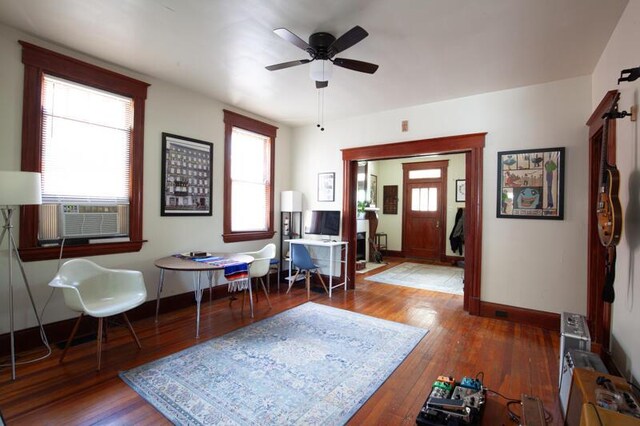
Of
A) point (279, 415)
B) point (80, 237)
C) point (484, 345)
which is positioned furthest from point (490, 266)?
point (80, 237)

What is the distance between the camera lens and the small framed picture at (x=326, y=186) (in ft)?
16.6

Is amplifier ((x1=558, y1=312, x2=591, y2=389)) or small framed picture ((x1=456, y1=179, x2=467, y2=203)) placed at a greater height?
small framed picture ((x1=456, y1=179, x2=467, y2=203))

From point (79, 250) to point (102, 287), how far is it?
48 cm

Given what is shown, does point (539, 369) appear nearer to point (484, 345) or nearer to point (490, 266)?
point (484, 345)

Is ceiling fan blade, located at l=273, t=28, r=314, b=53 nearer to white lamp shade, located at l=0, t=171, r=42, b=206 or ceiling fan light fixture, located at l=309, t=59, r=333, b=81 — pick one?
ceiling fan light fixture, located at l=309, t=59, r=333, b=81

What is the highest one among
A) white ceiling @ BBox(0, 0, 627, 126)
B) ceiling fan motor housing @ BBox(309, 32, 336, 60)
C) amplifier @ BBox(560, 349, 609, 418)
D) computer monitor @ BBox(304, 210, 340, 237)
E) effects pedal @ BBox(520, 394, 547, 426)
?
white ceiling @ BBox(0, 0, 627, 126)

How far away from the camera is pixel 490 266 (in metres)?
3.71

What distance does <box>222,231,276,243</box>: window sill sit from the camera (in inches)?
174

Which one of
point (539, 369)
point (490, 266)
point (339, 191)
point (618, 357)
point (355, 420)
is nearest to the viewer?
point (355, 420)

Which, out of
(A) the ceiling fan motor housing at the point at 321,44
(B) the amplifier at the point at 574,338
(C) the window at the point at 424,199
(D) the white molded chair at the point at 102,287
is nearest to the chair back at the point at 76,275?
(D) the white molded chair at the point at 102,287

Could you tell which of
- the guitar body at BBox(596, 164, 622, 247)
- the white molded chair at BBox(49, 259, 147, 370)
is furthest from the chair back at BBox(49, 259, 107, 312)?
the guitar body at BBox(596, 164, 622, 247)

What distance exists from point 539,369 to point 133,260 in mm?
4062

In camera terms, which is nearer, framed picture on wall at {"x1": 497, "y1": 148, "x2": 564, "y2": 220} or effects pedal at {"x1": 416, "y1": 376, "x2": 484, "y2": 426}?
effects pedal at {"x1": 416, "y1": 376, "x2": 484, "y2": 426}

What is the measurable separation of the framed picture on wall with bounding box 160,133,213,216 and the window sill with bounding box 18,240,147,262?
0.52 meters
